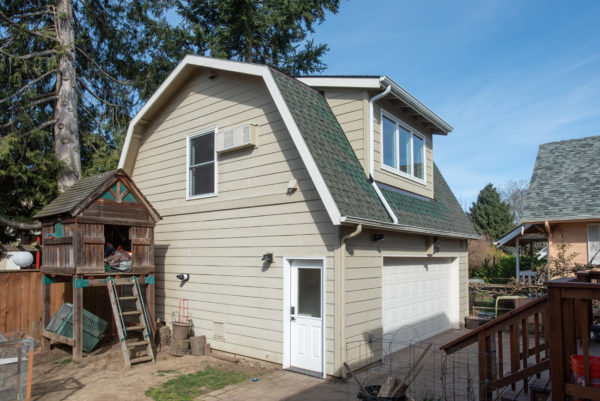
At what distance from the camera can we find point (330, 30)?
2123 cm

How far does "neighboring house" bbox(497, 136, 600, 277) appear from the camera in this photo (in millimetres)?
13492

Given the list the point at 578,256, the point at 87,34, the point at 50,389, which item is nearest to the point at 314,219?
the point at 50,389

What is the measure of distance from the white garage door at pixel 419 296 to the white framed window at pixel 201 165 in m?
4.10

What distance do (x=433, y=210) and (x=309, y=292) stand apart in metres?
4.46

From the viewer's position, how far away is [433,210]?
34.8ft

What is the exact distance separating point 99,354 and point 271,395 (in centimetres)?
433

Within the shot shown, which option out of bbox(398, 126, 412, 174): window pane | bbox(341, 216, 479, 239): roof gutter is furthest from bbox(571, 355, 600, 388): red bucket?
bbox(398, 126, 412, 174): window pane

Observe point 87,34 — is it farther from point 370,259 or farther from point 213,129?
point 370,259

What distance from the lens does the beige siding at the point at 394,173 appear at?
8.69 m

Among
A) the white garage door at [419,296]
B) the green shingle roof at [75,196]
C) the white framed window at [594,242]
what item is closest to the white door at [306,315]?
the white garage door at [419,296]

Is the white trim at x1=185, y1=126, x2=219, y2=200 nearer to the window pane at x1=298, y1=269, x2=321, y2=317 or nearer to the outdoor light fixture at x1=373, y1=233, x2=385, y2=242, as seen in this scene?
the window pane at x1=298, y1=269, x2=321, y2=317

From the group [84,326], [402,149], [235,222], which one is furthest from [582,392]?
[84,326]

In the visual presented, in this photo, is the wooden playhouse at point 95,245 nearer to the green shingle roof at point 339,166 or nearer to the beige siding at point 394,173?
the green shingle roof at point 339,166

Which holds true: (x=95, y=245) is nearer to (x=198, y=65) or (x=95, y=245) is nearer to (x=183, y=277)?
(x=183, y=277)
